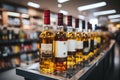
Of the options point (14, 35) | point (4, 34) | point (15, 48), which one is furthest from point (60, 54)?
point (15, 48)

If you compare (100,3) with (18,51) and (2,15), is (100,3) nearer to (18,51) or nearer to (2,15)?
(18,51)

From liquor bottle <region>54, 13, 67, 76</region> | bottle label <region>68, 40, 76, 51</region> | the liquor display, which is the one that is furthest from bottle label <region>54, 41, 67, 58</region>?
the liquor display

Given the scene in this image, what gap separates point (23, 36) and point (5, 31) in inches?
29.7

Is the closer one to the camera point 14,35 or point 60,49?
point 60,49

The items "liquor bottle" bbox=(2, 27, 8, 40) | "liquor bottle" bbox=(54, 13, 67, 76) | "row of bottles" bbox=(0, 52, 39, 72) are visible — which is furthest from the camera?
"row of bottles" bbox=(0, 52, 39, 72)

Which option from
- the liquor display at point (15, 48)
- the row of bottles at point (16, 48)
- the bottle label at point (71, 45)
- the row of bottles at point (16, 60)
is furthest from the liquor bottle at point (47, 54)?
the row of bottles at point (16, 60)

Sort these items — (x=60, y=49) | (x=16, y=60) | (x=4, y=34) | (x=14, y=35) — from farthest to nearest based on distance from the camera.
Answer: (x=16, y=60)
(x=14, y=35)
(x=4, y=34)
(x=60, y=49)

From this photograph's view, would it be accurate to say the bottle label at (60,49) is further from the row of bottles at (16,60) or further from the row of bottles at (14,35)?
the row of bottles at (16,60)

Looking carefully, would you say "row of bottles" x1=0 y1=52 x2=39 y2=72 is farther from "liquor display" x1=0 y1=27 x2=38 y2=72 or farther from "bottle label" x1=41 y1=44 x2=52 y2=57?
"bottle label" x1=41 y1=44 x2=52 y2=57

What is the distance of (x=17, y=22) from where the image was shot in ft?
19.2

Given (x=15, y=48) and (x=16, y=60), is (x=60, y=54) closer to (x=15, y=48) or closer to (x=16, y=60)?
(x=15, y=48)

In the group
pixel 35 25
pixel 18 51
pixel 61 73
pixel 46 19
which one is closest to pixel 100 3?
pixel 46 19

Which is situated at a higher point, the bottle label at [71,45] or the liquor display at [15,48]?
the bottle label at [71,45]

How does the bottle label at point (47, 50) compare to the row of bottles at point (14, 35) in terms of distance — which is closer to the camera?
the bottle label at point (47, 50)
